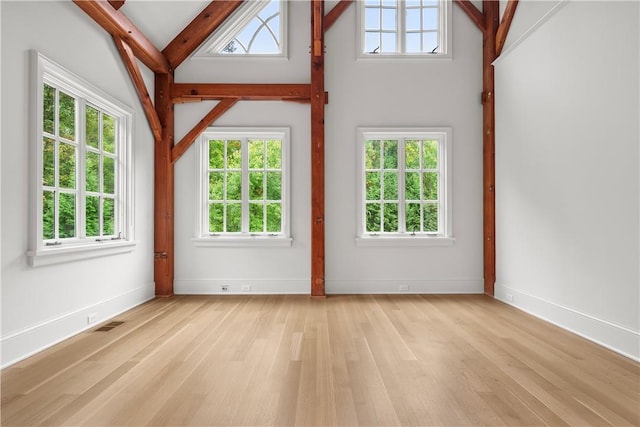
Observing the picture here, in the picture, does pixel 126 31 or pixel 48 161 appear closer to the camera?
pixel 48 161

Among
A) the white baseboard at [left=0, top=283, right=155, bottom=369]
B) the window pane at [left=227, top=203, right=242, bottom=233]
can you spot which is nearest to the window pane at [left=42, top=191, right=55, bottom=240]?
the white baseboard at [left=0, top=283, right=155, bottom=369]

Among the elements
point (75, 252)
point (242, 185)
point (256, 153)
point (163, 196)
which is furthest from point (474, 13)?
point (75, 252)

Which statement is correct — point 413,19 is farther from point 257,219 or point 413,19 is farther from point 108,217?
point 108,217

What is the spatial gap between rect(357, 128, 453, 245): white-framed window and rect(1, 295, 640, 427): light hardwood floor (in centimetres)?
166

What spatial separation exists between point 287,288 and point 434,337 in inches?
93.0

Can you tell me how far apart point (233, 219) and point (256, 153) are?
0.97 meters

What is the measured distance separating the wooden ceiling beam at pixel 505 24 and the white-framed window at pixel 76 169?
464 cm

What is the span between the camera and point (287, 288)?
5188 millimetres

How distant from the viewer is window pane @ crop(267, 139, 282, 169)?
17.4 ft

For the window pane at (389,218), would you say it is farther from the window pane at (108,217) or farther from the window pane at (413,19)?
the window pane at (108,217)

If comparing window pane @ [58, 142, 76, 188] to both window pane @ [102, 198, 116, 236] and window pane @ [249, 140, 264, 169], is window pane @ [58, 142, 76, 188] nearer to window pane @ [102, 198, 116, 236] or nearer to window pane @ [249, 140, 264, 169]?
window pane @ [102, 198, 116, 236]

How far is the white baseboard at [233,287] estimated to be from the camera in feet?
17.0

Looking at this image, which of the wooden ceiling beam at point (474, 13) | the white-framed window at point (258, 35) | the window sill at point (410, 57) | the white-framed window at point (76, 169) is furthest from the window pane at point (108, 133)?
the wooden ceiling beam at point (474, 13)

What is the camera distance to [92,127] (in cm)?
391
